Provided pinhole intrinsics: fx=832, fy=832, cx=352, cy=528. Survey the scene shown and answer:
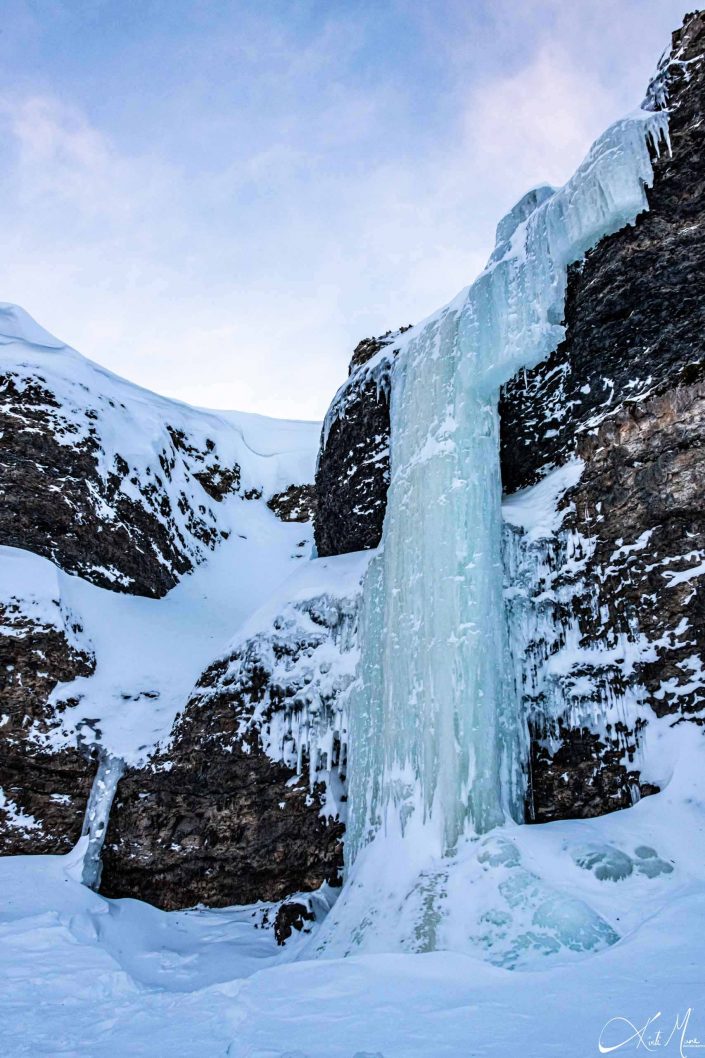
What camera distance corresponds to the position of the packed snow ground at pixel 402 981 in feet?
14.1

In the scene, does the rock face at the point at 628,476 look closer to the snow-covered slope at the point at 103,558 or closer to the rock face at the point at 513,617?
the rock face at the point at 513,617

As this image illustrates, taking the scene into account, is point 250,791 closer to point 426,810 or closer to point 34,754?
point 34,754

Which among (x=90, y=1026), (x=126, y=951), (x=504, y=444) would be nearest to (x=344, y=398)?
(x=504, y=444)

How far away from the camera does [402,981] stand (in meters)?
5.56

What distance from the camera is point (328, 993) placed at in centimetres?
557

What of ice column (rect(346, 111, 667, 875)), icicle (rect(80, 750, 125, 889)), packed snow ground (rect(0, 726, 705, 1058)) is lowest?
packed snow ground (rect(0, 726, 705, 1058))

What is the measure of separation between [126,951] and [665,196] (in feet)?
39.0

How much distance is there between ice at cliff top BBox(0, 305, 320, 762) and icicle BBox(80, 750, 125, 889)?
8.3 inches

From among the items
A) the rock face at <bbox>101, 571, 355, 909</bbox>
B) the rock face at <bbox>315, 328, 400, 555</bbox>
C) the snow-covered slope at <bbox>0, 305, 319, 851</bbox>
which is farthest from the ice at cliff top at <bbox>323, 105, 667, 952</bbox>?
the snow-covered slope at <bbox>0, 305, 319, 851</bbox>

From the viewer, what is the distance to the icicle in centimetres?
1172

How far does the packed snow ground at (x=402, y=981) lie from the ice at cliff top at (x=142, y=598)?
3.21 m

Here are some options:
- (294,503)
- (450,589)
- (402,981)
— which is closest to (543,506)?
(450,589)

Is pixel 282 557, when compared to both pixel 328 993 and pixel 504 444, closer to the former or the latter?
pixel 504 444

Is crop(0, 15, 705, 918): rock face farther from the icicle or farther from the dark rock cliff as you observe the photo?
the icicle
